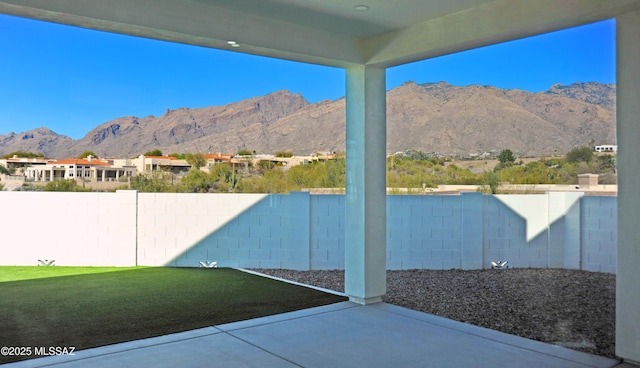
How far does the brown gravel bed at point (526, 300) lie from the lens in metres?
3.87

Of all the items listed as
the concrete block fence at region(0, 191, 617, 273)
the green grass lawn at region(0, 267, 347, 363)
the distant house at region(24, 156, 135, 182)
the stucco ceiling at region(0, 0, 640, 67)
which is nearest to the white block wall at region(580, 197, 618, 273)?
the stucco ceiling at region(0, 0, 640, 67)

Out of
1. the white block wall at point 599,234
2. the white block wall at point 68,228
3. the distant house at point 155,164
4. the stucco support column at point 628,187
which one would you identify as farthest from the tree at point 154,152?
the stucco support column at point 628,187

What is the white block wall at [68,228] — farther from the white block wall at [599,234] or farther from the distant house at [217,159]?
the white block wall at [599,234]

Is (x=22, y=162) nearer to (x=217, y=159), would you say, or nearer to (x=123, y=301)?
(x=217, y=159)

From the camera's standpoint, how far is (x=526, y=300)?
14.8 ft

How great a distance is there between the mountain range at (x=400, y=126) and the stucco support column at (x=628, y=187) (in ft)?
0.92

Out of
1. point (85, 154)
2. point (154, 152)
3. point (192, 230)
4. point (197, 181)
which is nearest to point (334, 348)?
point (192, 230)

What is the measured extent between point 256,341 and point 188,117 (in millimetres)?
4946

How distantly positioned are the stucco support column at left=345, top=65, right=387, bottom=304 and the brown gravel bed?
17.3 inches

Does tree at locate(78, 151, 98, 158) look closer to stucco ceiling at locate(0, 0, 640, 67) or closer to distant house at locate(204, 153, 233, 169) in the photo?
distant house at locate(204, 153, 233, 169)

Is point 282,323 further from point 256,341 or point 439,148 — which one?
point 439,148

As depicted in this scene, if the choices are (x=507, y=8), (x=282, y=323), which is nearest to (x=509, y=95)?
(x=507, y=8)

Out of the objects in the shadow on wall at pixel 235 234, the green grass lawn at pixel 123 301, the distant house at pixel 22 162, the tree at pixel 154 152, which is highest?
the tree at pixel 154 152

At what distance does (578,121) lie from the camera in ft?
13.7
